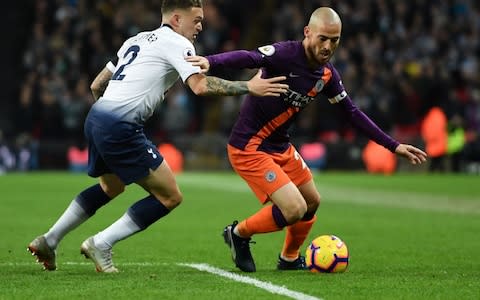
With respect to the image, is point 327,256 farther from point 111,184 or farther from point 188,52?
point 188,52

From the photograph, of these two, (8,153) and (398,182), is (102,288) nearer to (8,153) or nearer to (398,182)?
(398,182)

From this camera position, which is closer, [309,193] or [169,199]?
[169,199]

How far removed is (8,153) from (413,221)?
14.8 meters

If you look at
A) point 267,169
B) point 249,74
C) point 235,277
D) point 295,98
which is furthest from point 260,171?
point 249,74

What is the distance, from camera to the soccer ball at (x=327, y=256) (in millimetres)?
9180

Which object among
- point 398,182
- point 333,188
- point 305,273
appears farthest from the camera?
point 398,182

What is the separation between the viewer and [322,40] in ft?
29.7

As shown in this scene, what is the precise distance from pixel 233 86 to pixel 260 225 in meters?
1.48

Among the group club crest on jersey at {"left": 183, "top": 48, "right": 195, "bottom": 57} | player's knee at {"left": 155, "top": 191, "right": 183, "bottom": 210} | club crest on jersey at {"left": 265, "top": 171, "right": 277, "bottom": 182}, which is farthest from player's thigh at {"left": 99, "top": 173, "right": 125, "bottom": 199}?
club crest on jersey at {"left": 183, "top": 48, "right": 195, "bottom": 57}

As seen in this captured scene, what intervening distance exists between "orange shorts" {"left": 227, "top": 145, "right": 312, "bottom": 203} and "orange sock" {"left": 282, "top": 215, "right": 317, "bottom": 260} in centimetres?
35

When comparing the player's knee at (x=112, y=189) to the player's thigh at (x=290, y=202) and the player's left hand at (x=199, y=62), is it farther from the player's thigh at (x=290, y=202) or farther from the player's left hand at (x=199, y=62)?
the player's left hand at (x=199, y=62)

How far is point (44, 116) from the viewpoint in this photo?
28188mm

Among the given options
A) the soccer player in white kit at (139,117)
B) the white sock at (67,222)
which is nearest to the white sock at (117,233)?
the soccer player in white kit at (139,117)

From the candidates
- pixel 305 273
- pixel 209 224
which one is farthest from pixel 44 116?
pixel 305 273
